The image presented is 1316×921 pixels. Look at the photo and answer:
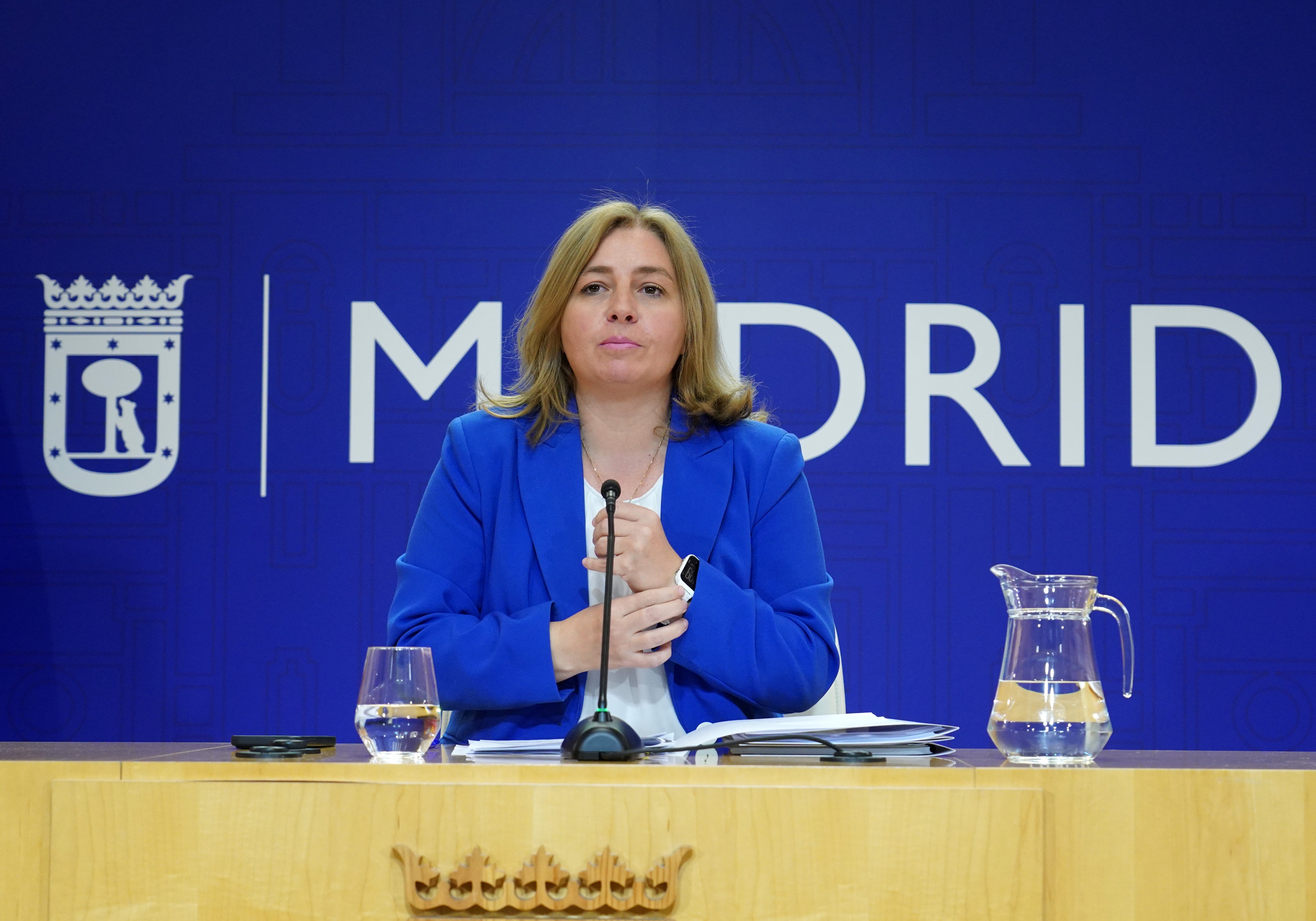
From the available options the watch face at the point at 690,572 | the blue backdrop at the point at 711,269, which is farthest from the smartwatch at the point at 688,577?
the blue backdrop at the point at 711,269

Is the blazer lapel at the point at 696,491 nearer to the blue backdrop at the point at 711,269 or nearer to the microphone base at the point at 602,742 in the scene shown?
the microphone base at the point at 602,742

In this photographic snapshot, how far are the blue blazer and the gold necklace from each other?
0.08 ft

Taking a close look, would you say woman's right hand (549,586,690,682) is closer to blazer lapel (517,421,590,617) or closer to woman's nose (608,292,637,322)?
blazer lapel (517,421,590,617)

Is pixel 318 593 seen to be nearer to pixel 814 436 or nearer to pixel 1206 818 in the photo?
pixel 814 436

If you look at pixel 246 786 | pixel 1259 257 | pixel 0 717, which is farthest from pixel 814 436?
pixel 246 786

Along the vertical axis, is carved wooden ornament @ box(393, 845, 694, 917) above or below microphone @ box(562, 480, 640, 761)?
below

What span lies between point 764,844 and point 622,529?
A: 1.77ft

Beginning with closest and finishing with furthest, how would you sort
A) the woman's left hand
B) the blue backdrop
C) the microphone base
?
the microphone base → the woman's left hand → the blue backdrop

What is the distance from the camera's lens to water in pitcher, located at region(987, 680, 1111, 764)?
1.23 meters

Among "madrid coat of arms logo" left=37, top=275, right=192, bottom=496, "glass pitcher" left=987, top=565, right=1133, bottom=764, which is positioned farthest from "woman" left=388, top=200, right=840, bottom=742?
"madrid coat of arms logo" left=37, top=275, right=192, bottom=496

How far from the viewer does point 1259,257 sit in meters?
3.26

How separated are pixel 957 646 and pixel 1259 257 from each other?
47.5 inches

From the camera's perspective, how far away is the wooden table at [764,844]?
109 centimetres

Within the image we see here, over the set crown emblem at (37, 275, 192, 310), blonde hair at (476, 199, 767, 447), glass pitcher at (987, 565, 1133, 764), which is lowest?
glass pitcher at (987, 565, 1133, 764)
